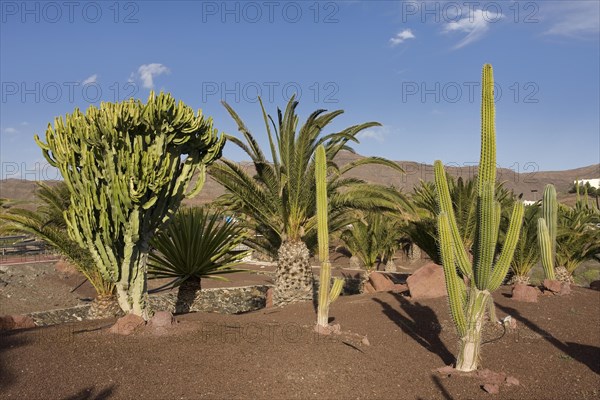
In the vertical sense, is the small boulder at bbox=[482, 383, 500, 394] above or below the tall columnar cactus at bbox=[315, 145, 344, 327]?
below

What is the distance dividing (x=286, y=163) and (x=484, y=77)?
492 centimetres

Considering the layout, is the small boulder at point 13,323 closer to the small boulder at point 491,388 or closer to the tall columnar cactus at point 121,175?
the tall columnar cactus at point 121,175

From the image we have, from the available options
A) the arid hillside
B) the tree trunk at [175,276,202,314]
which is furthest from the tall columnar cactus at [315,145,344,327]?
the arid hillside

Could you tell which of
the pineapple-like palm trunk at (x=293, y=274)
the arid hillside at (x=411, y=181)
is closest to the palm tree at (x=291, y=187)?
the pineapple-like palm trunk at (x=293, y=274)

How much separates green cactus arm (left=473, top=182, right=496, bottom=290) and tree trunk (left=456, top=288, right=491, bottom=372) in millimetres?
155

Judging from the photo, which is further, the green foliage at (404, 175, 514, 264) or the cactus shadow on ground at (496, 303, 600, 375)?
the green foliage at (404, 175, 514, 264)

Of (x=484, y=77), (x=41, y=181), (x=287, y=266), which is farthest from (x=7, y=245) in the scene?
(x=484, y=77)

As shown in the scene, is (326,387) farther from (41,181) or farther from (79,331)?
(41,181)

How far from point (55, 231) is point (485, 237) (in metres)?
8.14

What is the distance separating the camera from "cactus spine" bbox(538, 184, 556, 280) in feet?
38.9

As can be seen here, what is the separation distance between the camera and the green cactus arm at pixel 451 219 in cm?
661

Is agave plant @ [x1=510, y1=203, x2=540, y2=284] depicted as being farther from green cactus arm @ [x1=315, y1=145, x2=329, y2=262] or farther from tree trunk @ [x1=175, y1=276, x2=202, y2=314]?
tree trunk @ [x1=175, y1=276, x2=202, y2=314]

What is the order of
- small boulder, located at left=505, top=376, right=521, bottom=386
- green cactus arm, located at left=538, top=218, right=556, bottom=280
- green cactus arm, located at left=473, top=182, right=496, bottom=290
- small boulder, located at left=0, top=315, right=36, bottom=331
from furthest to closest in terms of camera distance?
1. green cactus arm, located at left=538, top=218, right=556, bottom=280
2. small boulder, located at left=0, top=315, right=36, bottom=331
3. green cactus arm, located at left=473, top=182, right=496, bottom=290
4. small boulder, located at left=505, top=376, right=521, bottom=386

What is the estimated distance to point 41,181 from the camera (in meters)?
10.8
